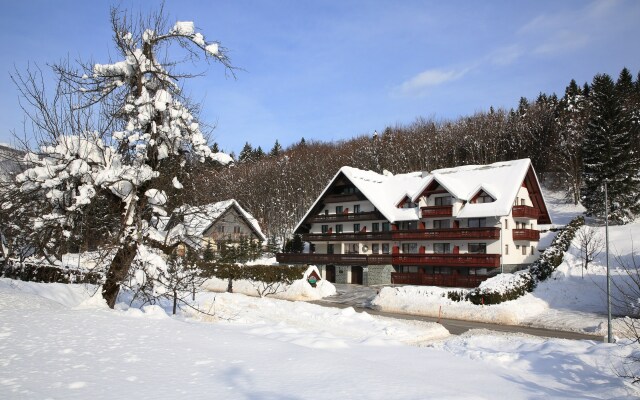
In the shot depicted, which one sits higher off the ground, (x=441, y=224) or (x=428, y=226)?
(x=441, y=224)

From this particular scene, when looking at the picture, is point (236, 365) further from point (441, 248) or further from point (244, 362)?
point (441, 248)

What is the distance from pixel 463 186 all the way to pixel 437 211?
4.17 metres

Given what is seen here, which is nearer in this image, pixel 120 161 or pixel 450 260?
pixel 120 161

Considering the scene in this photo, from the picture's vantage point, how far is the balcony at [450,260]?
1537 inches

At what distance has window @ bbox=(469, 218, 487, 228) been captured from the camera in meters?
41.6

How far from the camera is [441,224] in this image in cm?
4441

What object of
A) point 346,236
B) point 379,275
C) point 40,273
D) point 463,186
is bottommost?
point 379,275

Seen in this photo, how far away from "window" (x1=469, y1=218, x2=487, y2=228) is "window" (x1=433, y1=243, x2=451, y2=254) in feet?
9.62

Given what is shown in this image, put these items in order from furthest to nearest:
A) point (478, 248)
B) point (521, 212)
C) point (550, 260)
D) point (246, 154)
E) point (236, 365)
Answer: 1. point (246, 154)
2. point (521, 212)
3. point (478, 248)
4. point (550, 260)
5. point (236, 365)

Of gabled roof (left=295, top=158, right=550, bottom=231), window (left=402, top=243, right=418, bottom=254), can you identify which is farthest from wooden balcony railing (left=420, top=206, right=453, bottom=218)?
window (left=402, top=243, right=418, bottom=254)

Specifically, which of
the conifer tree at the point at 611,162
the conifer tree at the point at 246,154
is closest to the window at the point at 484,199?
the conifer tree at the point at 611,162

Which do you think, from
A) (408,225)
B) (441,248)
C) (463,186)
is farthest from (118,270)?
(463,186)

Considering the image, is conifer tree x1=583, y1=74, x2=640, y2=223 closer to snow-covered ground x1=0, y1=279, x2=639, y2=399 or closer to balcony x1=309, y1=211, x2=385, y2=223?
balcony x1=309, y1=211, x2=385, y2=223

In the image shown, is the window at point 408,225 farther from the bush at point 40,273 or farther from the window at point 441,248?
the bush at point 40,273
